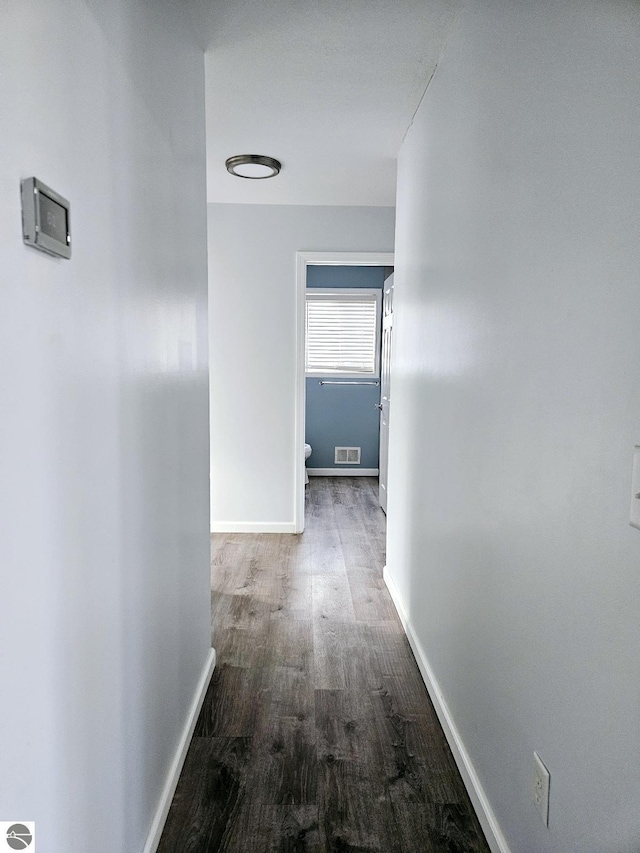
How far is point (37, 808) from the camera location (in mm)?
897

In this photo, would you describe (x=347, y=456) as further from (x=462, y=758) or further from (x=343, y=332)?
(x=462, y=758)

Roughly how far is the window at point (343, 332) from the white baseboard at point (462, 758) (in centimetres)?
438

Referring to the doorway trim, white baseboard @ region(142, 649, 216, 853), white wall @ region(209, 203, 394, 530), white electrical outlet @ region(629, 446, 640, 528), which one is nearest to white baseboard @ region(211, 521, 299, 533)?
white wall @ region(209, 203, 394, 530)

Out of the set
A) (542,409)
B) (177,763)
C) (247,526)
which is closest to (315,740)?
(177,763)

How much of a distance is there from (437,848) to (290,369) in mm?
3334

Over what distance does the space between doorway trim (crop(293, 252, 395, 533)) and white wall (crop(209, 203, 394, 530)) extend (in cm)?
4

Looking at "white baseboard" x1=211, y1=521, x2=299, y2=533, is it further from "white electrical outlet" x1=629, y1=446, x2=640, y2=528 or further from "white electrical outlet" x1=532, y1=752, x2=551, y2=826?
"white electrical outlet" x1=629, y1=446, x2=640, y2=528

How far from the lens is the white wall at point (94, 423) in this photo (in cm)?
82

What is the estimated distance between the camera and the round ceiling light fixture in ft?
11.0

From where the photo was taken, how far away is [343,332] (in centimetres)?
684

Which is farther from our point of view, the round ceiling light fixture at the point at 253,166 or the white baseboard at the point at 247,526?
the white baseboard at the point at 247,526

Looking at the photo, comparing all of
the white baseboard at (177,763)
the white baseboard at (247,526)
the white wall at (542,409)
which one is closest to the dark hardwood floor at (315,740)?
the white baseboard at (177,763)

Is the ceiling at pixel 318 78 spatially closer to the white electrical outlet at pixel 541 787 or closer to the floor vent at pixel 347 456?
the white electrical outlet at pixel 541 787

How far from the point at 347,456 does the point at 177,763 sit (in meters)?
5.26
